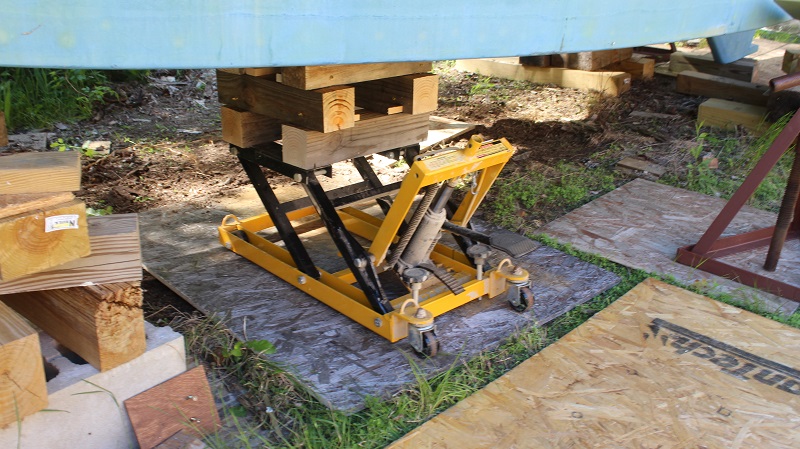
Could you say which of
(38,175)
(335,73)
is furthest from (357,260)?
(38,175)

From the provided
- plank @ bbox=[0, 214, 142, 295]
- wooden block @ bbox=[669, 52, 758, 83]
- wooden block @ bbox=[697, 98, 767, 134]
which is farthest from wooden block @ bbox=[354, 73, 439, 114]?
wooden block @ bbox=[669, 52, 758, 83]

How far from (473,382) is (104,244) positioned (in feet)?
5.15

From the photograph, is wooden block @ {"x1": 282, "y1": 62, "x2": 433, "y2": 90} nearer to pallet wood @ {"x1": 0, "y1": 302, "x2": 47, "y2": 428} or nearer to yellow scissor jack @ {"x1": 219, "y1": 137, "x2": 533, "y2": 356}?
yellow scissor jack @ {"x1": 219, "y1": 137, "x2": 533, "y2": 356}

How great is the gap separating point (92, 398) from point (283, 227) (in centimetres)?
150

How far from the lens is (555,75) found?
24.7 ft

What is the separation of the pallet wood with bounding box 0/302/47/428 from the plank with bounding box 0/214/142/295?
0.13m

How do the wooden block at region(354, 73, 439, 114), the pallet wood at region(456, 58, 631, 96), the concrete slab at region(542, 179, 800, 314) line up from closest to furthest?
1. the wooden block at region(354, 73, 439, 114)
2. the concrete slab at region(542, 179, 800, 314)
3. the pallet wood at region(456, 58, 631, 96)

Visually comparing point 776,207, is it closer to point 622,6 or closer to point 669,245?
point 669,245

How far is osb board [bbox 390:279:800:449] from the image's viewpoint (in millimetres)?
2662

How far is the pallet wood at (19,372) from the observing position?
2.04 meters

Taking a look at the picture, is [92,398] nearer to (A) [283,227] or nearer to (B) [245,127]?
(A) [283,227]

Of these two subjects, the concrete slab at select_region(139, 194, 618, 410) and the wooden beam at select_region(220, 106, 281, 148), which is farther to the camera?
the wooden beam at select_region(220, 106, 281, 148)

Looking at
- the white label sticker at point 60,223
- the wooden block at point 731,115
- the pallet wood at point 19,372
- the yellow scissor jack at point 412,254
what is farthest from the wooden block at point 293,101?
the wooden block at point 731,115

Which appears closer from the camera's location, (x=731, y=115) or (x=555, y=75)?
(x=731, y=115)
